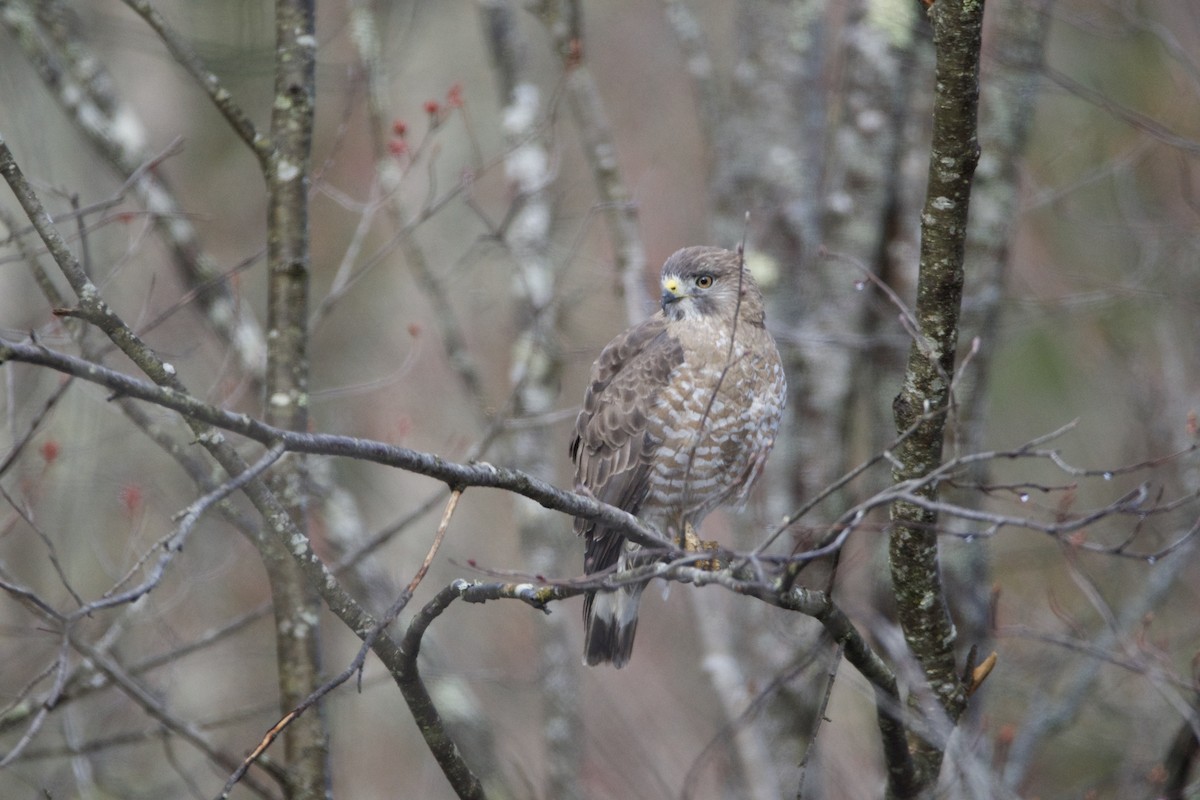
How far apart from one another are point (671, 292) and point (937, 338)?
1.81 meters

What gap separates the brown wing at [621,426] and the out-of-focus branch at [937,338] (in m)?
1.48

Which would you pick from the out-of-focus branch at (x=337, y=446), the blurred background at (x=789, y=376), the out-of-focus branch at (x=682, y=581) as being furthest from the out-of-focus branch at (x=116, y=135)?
the out-of-focus branch at (x=682, y=581)

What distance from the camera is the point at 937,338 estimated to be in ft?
10.7

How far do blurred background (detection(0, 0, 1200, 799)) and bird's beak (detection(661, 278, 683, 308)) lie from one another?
890mm

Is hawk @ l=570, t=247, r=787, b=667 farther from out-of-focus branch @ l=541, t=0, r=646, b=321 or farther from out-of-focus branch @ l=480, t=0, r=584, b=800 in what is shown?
out-of-focus branch @ l=541, t=0, r=646, b=321

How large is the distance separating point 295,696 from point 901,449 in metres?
2.22

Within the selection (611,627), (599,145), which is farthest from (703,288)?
(599,145)

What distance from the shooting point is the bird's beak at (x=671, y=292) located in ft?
16.2

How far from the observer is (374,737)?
12.5m

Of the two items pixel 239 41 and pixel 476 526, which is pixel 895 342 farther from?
pixel 476 526

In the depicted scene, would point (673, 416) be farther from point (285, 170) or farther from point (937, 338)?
point (285, 170)

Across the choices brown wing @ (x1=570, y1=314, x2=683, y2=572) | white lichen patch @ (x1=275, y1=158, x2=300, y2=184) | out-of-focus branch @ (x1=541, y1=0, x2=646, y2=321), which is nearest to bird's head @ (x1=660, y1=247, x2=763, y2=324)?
brown wing @ (x1=570, y1=314, x2=683, y2=572)

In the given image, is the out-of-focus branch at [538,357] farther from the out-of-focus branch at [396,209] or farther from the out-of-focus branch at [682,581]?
the out-of-focus branch at [682,581]

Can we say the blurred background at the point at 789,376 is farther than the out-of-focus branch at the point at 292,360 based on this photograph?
Yes
